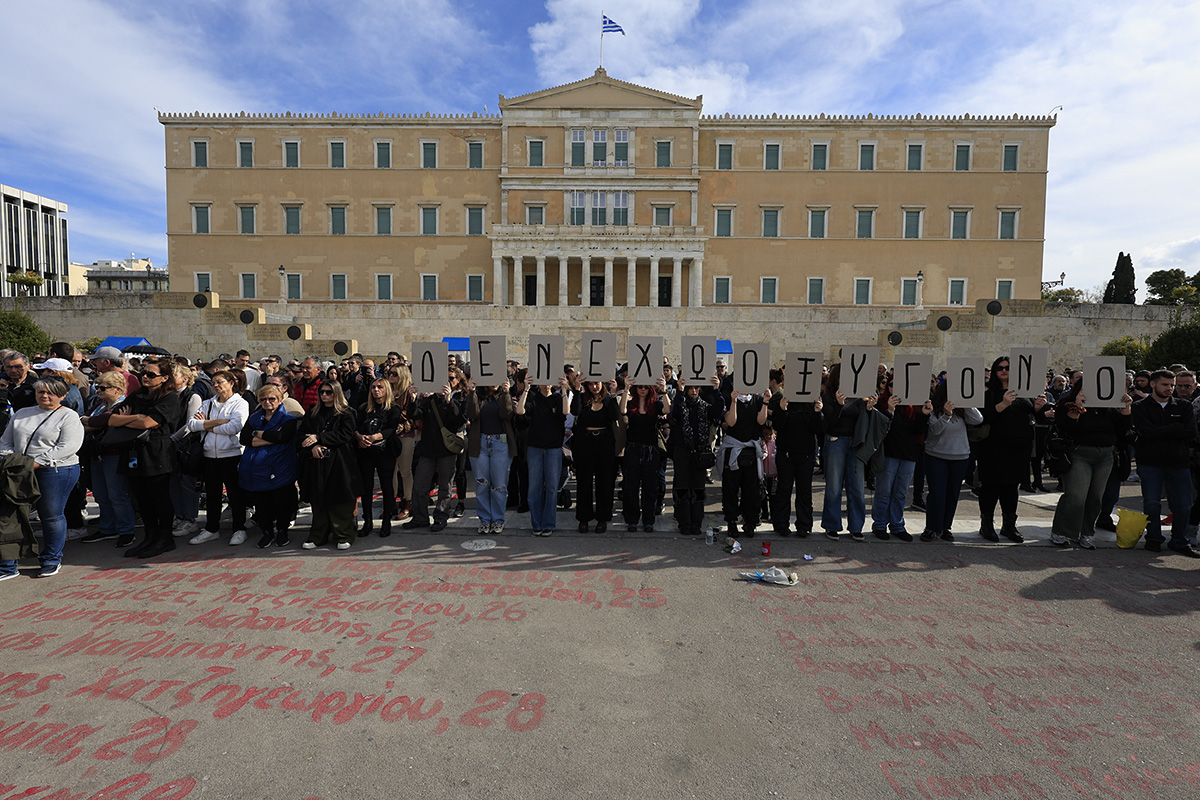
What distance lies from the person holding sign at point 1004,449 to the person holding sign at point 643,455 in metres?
3.70

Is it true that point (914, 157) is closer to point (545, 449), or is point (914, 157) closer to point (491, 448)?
point (545, 449)

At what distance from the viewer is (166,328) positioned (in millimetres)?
22938

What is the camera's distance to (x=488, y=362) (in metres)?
6.89

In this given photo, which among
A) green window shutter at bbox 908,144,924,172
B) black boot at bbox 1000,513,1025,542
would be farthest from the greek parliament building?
black boot at bbox 1000,513,1025,542

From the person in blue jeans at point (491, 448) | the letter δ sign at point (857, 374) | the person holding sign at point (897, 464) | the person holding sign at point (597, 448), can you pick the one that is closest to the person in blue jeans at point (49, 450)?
the person in blue jeans at point (491, 448)

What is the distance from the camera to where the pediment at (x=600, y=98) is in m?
38.5

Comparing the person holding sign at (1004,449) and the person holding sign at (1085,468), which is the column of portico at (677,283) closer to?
the person holding sign at (1004,449)

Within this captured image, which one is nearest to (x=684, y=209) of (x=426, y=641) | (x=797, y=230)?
(x=797, y=230)

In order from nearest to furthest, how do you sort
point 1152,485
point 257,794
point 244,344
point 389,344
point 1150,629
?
point 257,794 → point 1150,629 → point 1152,485 → point 244,344 → point 389,344

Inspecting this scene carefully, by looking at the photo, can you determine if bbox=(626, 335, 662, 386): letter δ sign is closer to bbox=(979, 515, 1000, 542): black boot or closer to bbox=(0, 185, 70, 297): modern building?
bbox=(979, 515, 1000, 542): black boot

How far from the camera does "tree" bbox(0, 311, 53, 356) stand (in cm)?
1831

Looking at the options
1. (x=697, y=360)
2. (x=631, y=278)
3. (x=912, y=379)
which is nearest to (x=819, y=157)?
(x=631, y=278)

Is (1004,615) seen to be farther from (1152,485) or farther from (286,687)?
(286,687)

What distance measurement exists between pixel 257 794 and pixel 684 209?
39.7 metres
